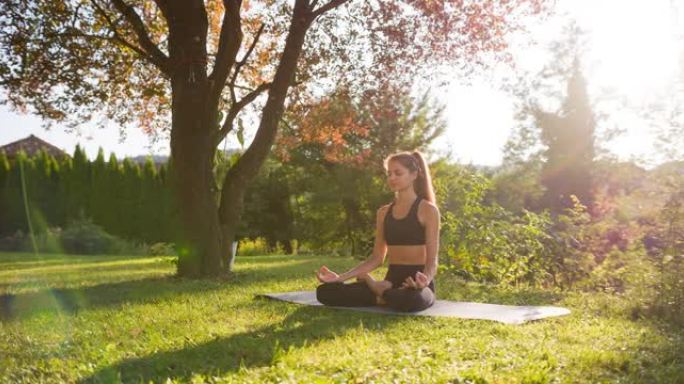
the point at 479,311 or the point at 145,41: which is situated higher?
the point at 145,41

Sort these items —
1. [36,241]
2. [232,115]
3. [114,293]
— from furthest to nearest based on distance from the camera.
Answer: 1. [36,241]
2. [232,115]
3. [114,293]

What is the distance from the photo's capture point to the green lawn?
3881 millimetres

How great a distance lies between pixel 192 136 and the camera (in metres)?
9.49

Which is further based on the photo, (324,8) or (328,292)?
(324,8)

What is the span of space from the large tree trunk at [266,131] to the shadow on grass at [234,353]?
4.47 m

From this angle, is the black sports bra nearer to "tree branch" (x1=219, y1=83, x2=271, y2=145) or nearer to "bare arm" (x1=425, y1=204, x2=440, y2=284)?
"bare arm" (x1=425, y1=204, x2=440, y2=284)

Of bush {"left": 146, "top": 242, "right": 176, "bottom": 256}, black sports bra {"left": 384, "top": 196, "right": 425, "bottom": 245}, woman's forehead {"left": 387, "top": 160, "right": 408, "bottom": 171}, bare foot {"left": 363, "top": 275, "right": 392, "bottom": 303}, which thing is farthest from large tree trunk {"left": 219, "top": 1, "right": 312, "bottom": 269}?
bush {"left": 146, "top": 242, "right": 176, "bottom": 256}

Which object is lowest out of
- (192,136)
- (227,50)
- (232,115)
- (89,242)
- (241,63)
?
(89,242)

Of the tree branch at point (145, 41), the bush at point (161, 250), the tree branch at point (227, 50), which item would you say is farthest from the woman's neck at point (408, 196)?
the bush at point (161, 250)

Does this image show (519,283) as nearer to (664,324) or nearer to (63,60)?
(664,324)

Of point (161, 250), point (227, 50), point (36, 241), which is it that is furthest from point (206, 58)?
point (36, 241)

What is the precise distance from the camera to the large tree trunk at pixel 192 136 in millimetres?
9438

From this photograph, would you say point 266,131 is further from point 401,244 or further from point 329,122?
point 401,244

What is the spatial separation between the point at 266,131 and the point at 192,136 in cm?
111
